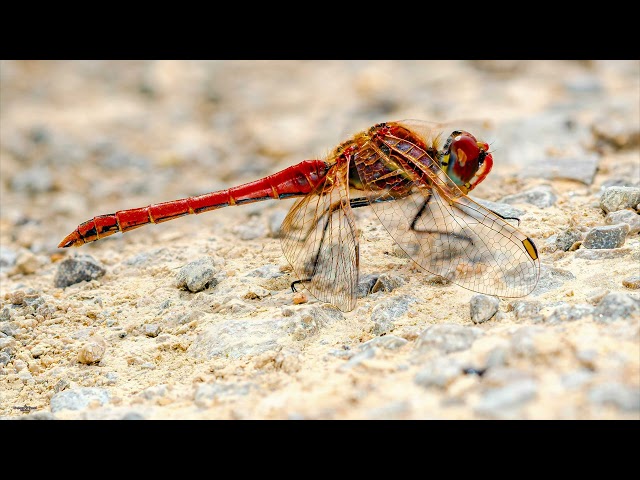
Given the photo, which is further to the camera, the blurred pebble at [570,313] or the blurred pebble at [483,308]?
the blurred pebble at [483,308]

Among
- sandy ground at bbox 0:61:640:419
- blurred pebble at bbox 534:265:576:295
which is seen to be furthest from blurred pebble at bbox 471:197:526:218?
blurred pebble at bbox 534:265:576:295

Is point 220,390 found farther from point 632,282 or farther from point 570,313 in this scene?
point 632,282

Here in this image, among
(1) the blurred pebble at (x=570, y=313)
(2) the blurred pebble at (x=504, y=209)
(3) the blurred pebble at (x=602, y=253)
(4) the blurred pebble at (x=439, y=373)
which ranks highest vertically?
(2) the blurred pebble at (x=504, y=209)

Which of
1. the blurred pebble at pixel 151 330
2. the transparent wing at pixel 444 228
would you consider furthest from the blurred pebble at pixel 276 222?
the blurred pebble at pixel 151 330

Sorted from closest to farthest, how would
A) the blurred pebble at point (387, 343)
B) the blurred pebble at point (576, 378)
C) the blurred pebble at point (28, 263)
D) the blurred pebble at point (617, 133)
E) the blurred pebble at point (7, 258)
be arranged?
the blurred pebble at point (576, 378)
the blurred pebble at point (387, 343)
the blurred pebble at point (28, 263)
the blurred pebble at point (7, 258)
the blurred pebble at point (617, 133)

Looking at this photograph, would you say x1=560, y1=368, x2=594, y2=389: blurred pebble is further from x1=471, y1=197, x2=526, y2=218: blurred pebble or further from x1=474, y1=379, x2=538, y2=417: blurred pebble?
x1=471, y1=197, x2=526, y2=218: blurred pebble

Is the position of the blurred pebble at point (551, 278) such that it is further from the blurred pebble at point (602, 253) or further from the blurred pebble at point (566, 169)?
the blurred pebble at point (566, 169)
